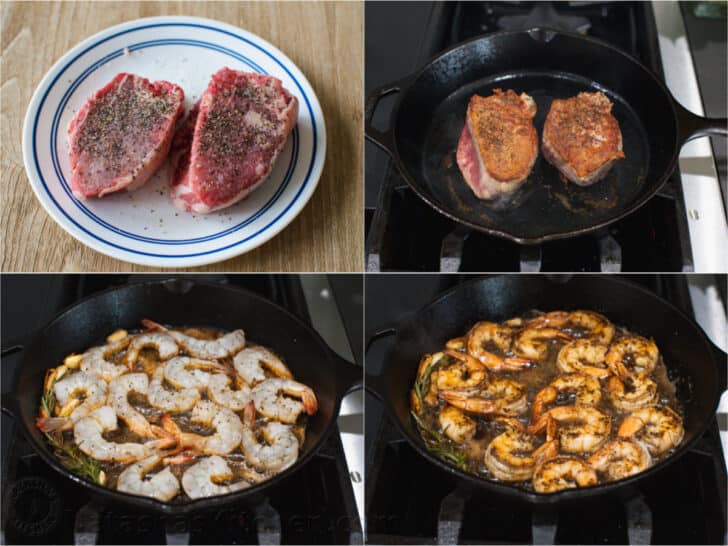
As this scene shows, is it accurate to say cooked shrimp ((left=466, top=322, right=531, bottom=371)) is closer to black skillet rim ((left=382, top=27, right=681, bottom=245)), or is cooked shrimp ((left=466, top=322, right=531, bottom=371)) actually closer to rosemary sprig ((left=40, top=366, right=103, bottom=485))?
black skillet rim ((left=382, top=27, right=681, bottom=245))

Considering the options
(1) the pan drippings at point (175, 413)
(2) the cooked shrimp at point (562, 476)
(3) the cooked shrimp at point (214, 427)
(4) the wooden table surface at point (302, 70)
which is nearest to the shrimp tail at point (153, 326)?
(1) the pan drippings at point (175, 413)

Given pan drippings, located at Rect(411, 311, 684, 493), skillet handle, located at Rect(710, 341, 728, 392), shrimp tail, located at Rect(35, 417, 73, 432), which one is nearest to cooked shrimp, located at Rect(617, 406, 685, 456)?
pan drippings, located at Rect(411, 311, 684, 493)

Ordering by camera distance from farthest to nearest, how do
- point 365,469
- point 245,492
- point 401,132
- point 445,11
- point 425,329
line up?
point 445,11
point 401,132
point 425,329
point 365,469
point 245,492

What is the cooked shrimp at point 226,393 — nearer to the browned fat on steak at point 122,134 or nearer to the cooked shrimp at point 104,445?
the cooked shrimp at point 104,445

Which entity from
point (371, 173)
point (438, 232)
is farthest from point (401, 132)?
point (438, 232)

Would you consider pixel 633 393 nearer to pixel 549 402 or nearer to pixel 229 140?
pixel 549 402

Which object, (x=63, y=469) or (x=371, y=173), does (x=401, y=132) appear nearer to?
(x=371, y=173)

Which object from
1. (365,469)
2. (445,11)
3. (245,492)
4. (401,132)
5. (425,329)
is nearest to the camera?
(245,492)

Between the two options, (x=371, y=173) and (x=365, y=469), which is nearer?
(x=365, y=469)

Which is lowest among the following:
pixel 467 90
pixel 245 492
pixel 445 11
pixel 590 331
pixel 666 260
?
pixel 245 492
